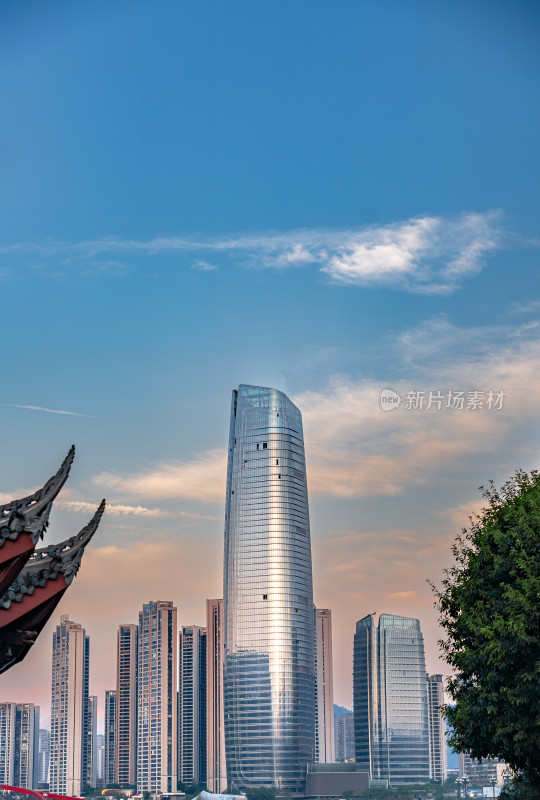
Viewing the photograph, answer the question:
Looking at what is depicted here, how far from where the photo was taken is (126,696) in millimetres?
182375

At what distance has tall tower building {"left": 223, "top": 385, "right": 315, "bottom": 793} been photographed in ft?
445

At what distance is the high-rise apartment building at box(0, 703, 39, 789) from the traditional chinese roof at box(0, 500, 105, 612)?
171083 millimetres

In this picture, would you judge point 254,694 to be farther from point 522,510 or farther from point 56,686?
point 522,510

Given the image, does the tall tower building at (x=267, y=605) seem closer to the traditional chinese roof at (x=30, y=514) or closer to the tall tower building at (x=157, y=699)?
the tall tower building at (x=157, y=699)

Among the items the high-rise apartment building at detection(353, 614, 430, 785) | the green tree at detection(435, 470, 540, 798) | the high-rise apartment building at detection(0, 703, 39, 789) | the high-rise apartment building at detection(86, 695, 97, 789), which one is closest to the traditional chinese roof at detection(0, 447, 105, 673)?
the green tree at detection(435, 470, 540, 798)

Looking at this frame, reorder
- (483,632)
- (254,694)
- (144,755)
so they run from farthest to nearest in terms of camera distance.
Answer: (144,755)
(254,694)
(483,632)

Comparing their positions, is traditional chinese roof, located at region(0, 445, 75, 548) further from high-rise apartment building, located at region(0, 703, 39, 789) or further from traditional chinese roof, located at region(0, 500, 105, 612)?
high-rise apartment building, located at region(0, 703, 39, 789)

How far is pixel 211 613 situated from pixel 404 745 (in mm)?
38699

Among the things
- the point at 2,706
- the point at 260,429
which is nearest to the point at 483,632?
the point at 260,429

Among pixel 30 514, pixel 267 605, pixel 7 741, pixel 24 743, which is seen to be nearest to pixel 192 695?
pixel 24 743

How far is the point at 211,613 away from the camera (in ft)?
566

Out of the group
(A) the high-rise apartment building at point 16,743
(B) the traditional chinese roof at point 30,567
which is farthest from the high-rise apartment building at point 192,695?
(B) the traditional chinese roof at point 30,567

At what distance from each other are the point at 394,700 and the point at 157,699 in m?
39.5

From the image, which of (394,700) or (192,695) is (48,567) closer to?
(394,700)
